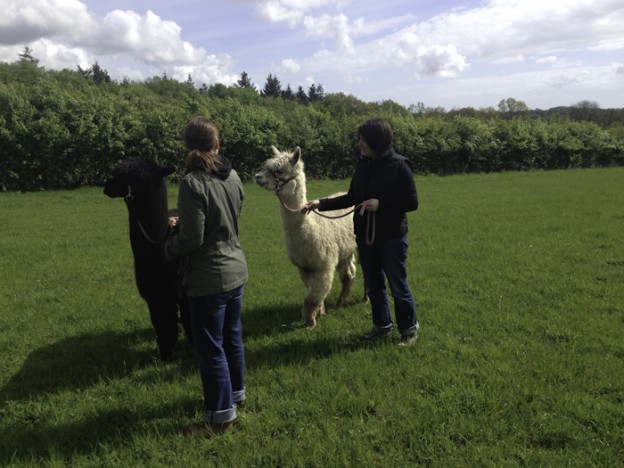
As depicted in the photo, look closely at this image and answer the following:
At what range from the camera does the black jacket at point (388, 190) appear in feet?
13.9

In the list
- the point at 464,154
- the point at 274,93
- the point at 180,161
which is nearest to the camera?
the point at 180,161

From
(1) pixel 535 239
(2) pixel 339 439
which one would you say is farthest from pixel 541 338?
(1) pixel 535 239

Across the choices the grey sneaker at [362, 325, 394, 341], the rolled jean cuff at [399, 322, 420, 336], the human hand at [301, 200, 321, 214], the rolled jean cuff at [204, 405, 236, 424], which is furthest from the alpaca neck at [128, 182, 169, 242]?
the rolled jean cuff at [399, 322, 420, 336]

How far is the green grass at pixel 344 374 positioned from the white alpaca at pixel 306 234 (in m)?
0.43

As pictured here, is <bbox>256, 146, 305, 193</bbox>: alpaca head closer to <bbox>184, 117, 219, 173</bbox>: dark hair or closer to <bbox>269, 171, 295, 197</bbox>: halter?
<bbox>269, 171, 295, 197</bbox>: halter

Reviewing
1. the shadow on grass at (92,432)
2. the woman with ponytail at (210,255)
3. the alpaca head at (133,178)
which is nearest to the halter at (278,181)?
the alpaca head at (133,178)

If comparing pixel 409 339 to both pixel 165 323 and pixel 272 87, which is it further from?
pixel 272 87

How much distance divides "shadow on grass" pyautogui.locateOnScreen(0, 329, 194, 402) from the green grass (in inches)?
0.8

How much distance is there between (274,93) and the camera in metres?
80.1

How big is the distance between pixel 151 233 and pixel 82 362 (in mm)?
1536

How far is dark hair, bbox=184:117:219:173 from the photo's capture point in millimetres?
2967

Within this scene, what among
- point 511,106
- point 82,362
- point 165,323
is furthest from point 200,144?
point 511,106

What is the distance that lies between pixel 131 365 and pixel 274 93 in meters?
80.2

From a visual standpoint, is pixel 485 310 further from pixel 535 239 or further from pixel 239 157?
pixel 239 157
